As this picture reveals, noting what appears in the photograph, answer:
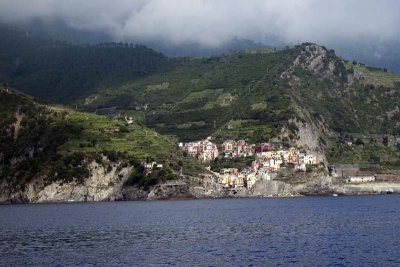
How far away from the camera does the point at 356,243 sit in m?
70.4

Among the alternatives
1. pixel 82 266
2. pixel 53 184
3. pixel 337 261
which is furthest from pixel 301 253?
pixel 53 184

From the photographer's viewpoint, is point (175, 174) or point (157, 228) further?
point (175, 174)

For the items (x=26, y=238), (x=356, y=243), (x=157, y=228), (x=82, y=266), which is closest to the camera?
(x=82, y=266)

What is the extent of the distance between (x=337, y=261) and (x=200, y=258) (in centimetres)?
1271

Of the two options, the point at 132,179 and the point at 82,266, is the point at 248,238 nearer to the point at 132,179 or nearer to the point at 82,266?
the point at 82,266

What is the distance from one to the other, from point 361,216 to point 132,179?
91694 millimetres

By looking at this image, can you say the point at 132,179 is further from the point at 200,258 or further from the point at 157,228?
the point at 200,258

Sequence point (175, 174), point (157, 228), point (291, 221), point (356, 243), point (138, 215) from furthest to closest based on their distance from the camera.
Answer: point (175, 174)
point (138, 215)
point (291, 221)
point (157, 228)
point (356, 243)

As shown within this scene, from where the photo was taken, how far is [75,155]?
643 ft

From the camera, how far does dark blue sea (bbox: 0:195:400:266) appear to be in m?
59.9

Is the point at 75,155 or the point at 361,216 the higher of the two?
the point at 75,155

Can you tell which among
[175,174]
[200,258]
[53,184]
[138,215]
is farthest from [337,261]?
[53,184]

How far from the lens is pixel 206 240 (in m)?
76.4

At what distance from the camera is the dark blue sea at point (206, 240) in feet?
196
